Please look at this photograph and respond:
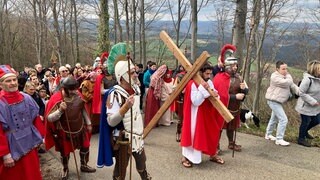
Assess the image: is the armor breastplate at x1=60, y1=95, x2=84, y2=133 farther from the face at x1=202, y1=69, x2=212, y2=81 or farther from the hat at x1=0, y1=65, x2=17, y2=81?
the face at x1=202, y1=69, x2=212, y2=81

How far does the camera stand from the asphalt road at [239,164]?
18.4ft

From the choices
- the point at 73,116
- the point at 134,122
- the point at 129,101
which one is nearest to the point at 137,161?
the point at 134,122

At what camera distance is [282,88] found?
6.97m

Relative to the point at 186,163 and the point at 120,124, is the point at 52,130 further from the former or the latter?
the point at 186,163

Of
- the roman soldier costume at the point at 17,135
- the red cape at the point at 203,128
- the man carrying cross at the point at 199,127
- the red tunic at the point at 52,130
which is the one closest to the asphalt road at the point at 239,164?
the man carrying cross at the point at 199,127

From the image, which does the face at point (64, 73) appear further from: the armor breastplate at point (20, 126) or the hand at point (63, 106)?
the armor breastplate at point (20, 126)

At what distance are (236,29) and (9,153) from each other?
20.1 ft

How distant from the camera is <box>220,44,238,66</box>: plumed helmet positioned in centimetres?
623

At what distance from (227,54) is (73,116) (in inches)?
131

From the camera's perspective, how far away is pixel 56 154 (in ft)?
22.5

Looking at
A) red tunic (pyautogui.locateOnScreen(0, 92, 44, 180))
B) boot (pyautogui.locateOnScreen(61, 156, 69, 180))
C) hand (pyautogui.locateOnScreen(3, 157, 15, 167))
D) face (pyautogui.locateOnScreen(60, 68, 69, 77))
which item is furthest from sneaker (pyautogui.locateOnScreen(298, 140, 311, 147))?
hand (pyautogui.locateOnScreen(3, 157, 15, 167))

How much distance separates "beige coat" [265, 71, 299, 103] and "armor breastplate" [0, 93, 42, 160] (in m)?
4.76

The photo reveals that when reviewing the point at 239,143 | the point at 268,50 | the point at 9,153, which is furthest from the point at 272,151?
the point at 268,50

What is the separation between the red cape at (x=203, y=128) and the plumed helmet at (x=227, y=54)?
0.98 m
